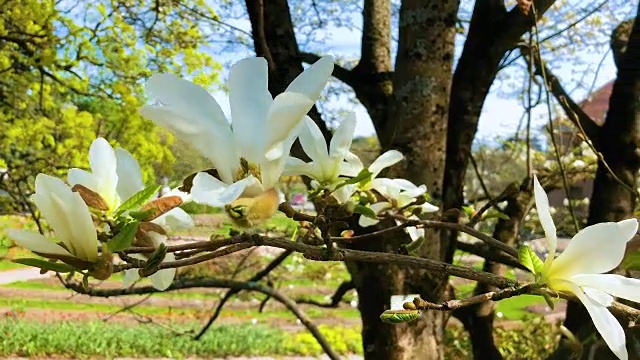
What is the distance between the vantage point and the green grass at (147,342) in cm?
436

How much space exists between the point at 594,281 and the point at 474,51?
0.98 m

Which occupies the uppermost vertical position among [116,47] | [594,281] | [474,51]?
[116,47]

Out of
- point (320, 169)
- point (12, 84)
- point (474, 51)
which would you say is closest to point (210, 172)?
point (320, 169)

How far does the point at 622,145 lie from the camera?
1.46 meters

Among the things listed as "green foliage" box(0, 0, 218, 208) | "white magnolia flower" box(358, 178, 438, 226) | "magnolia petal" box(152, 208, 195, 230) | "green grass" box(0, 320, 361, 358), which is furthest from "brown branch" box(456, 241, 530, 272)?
"green grass" box(0, 320, 361, 358)

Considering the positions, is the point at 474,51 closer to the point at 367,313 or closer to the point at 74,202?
the point at 367,313

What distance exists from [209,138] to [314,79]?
0.19ft

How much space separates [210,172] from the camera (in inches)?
12.9

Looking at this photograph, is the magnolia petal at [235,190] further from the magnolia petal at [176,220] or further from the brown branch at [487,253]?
the brown branch at [487,253]

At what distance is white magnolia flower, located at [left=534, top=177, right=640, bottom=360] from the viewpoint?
1.06 feet

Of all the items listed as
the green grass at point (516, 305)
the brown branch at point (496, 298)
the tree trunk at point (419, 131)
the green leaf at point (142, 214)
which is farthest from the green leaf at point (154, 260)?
the green grass at point (516, 305)

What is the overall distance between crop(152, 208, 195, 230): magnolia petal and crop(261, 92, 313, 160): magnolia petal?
0.31 feet

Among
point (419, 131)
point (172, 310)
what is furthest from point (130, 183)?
point (172, 310)

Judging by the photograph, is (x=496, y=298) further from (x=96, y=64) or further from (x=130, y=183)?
(x=96, y=64)
